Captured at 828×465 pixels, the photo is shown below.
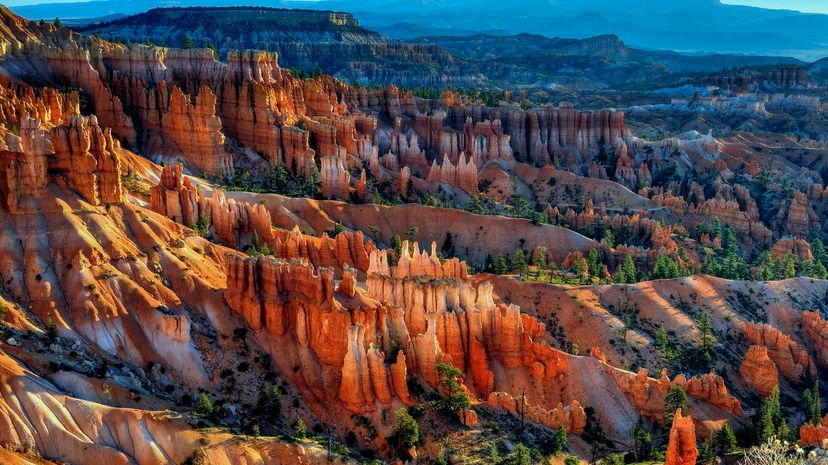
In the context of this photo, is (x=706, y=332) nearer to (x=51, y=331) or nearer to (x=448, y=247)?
(x=448, y=247)

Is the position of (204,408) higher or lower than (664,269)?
higher

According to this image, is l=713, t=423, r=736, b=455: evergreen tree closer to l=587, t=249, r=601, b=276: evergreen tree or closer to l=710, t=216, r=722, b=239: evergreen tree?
l=587, t=249, r=601, b=276: evergreen tree

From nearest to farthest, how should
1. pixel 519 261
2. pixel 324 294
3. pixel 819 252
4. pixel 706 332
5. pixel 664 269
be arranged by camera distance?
1. pixel 324 294
2. pixel 706 332
3. pixel 519 261
4. pixel 664 269
5. pixel 819 252

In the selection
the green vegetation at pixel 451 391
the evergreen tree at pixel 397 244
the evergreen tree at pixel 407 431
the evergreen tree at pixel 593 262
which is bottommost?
the evergreen tree at pixel 407 431

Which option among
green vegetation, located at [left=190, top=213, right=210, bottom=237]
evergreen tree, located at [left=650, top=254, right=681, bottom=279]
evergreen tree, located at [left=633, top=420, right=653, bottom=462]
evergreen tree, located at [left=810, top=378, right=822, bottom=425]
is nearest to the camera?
evergreen tree, located at [left=633, top=420, right=653, bottom=462]

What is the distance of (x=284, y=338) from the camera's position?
63.5m

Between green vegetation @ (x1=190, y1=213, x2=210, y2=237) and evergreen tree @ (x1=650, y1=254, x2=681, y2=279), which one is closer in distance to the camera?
green vegetation @ (x1=190, y1=213, x2=210, y2=237)

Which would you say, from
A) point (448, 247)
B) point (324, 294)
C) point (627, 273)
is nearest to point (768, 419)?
point (627, 273)

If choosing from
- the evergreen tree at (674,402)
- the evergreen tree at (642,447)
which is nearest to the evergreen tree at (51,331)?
the evergreen tree at (642,447)

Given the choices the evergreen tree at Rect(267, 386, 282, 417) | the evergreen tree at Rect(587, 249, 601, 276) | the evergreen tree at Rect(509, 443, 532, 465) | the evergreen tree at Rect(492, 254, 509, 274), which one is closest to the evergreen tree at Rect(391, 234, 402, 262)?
the evergreen tree at Rect(492, 254, 509, 274)

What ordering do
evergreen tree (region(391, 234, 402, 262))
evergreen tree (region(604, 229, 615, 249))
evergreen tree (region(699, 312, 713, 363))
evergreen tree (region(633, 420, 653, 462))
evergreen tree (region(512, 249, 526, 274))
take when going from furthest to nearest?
evergreen tree (region(604, 229, 615, 249))
evergreen tree (region(512, 249, 526, 274))
evergreen tree (region(391, 234, 402, 262))
evergreen tree (region(699, 312, 713, 363))
evergreen tree (region(633, 420, 653, 462))

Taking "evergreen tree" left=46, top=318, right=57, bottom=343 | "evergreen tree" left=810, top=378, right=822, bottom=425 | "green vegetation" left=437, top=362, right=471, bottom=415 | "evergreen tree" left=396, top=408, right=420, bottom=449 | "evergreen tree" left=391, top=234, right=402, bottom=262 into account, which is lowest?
"evergreen tree" left=810, top=378, right=822, bottom=425

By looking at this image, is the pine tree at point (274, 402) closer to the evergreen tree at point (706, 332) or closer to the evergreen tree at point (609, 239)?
the evergreen tree at point (706, 332)

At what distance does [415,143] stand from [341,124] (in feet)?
53.0
